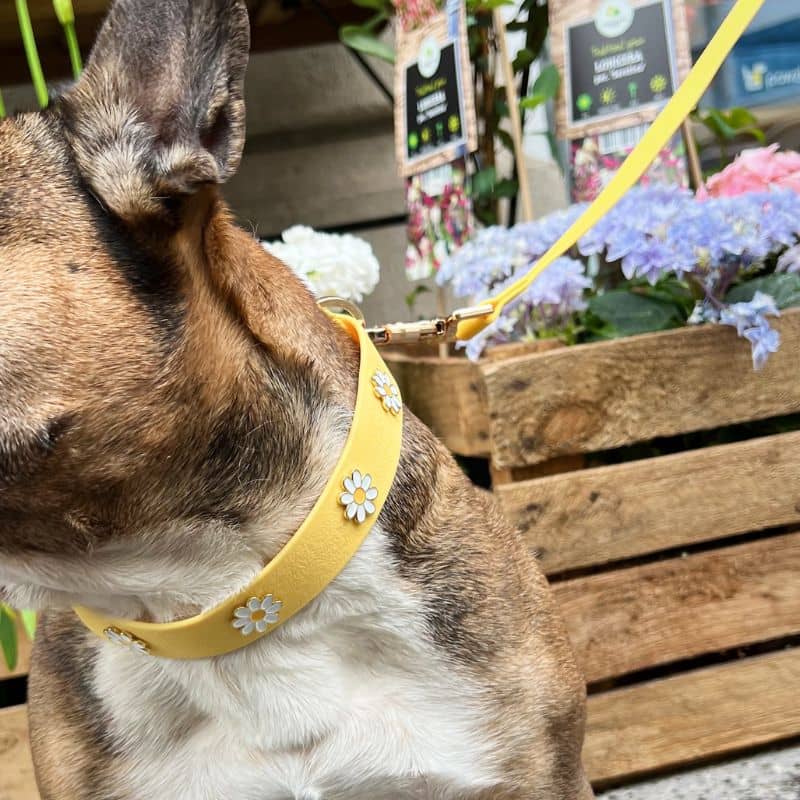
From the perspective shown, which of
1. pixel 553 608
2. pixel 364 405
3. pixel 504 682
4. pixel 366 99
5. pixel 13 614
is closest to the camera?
pixel 364 405

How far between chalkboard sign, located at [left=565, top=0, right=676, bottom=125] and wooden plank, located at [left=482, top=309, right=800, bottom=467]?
674 mm

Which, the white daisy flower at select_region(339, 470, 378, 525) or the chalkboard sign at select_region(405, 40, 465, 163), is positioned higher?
the chalkboard sign at select_region(405, 40, 465, 163)

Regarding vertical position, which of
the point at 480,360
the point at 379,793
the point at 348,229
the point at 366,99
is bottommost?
the point at 379,793

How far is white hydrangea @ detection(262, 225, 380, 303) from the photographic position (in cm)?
229

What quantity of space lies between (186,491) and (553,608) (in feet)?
A: 1.98

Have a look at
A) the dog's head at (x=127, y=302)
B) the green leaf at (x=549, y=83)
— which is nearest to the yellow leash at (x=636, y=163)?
the dog's head at (x=127, y=302)

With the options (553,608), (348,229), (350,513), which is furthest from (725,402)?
(348,229)

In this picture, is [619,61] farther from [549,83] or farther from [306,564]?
[306,564]

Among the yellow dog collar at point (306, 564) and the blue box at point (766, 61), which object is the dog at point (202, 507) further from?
the blue box at point (766, 61)

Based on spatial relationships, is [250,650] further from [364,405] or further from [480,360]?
[480,360]

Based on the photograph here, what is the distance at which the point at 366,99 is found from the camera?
145 inches

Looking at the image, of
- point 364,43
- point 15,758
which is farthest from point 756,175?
point 15,758

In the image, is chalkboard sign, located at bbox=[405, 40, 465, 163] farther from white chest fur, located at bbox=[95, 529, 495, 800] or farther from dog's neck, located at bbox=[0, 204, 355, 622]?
white chest fur, located at bbox=[95, 529, 495, 800]

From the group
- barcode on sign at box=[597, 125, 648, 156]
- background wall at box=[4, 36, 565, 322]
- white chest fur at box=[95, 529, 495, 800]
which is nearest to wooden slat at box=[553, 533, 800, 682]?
white chest fur at box=[95, 529, 495, 800]
